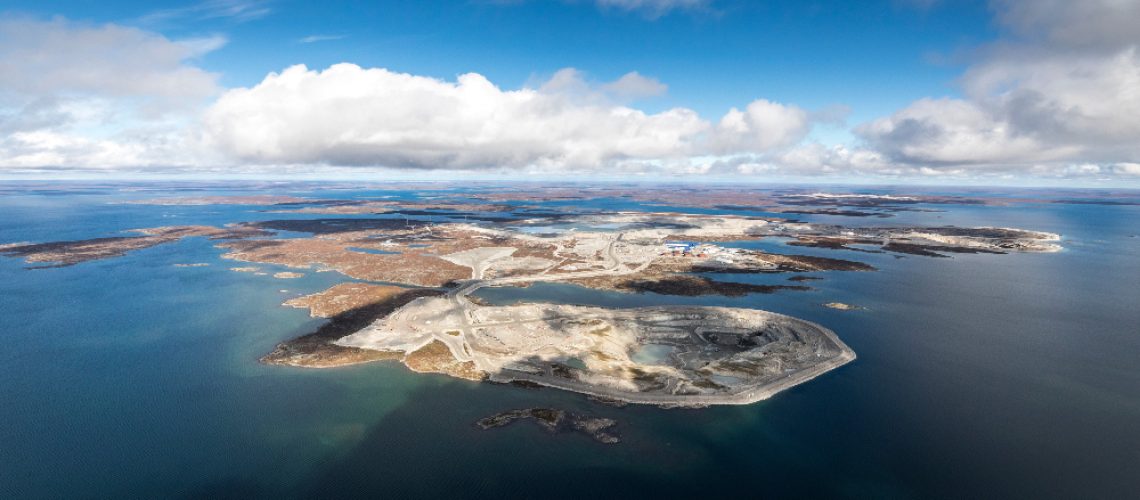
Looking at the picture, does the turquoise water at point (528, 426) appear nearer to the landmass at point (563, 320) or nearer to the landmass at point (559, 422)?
the landmass at point (559, 422)

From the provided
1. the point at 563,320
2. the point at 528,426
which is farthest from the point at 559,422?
the point at 563,320

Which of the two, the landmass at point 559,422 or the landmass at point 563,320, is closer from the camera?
the landmass at point 559,422

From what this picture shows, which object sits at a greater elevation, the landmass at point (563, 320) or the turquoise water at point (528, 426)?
the landmass at point (563, 320)

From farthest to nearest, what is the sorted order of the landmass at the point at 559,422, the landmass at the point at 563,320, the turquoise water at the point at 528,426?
the landmass at the point at 563,320, the landmass at the point at 559,422, the turquoise water at the point at 528,426

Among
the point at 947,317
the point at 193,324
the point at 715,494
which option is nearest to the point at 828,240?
the point at 947,317

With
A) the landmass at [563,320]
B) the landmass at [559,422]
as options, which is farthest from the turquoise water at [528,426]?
the landmass at [563,320]

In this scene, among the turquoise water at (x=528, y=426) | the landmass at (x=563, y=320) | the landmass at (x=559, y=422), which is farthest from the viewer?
the landmass at (x=563, y=320)

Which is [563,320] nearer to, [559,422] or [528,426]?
[559,422]

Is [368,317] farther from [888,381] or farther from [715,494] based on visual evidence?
[888,381]

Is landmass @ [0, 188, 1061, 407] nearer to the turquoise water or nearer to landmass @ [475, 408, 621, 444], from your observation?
landmass @ [475, 408, 621, 444]
